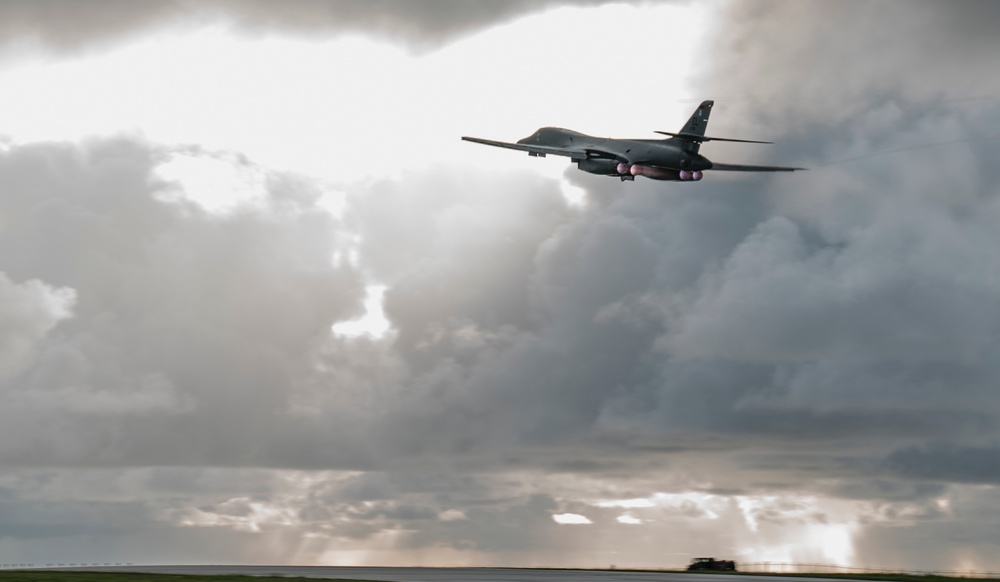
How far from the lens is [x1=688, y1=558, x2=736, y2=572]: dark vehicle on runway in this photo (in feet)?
426

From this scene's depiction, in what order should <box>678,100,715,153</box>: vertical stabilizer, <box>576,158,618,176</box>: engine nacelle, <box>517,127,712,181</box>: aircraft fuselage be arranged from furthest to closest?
<box>678,100,715,153</box>: vertical stabilizer < <box>576,158,618,176</box>: engine nacelle < <box>517,127,712,181</box>: aircraft fuselage

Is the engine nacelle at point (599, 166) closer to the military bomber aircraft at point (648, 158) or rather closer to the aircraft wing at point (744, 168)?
the military bomber aircraft at point (648, 158)

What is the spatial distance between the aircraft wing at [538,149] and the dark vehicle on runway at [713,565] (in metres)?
59.1

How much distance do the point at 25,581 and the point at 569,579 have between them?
47.1 meters

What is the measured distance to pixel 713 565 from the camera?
131 meters

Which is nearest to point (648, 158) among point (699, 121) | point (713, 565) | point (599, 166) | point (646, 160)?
point (646, 160)

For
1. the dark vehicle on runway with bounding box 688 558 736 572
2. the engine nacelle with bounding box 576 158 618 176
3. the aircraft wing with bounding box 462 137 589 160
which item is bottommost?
the dark vehicle on runway with bounding box 688 558 736 572

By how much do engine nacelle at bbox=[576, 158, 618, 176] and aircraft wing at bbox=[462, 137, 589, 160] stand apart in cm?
98

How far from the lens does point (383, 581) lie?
87.8 m

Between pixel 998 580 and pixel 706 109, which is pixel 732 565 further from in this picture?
pixel 706 109

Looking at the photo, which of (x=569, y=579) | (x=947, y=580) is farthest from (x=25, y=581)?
(x=947, y=580)

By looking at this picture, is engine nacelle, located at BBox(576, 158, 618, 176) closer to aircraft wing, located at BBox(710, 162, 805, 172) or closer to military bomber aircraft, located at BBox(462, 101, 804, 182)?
military bomber aircraft, located at BBox(462, 101, 804, 182)

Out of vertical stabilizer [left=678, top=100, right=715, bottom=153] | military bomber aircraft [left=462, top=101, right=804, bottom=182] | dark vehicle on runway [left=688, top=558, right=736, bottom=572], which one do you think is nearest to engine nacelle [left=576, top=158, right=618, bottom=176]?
military bomber aircraft [left=462, top=101, right=804, bottom=182]

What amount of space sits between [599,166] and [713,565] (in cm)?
6060
